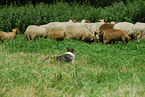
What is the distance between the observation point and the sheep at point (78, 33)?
10184 mm

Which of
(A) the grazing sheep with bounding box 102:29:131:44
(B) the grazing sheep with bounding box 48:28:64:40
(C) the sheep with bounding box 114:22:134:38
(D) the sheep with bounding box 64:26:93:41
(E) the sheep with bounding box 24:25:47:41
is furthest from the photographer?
(C) the sheep with bounding box 114:22:134:38

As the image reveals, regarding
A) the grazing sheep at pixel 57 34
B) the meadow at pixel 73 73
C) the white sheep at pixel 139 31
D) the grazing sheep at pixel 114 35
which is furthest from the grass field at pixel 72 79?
the white sheep at pixel 139 31

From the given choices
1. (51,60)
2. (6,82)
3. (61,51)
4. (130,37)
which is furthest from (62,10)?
(6,82)

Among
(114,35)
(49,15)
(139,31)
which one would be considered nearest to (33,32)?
(49,15)

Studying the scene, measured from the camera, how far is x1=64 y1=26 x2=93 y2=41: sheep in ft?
33.4

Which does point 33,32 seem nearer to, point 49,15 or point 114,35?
point 49,15

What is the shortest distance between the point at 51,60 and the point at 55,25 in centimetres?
564

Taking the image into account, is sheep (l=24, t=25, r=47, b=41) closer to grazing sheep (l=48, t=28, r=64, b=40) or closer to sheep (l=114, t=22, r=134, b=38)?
grazing sheep (l=48, t=28, r=64, b=40)

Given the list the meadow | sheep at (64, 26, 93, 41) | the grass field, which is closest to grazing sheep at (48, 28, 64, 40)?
sheep at (64, 26, 93, 41)

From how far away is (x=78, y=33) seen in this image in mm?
10281

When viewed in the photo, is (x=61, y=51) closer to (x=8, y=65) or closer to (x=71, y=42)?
(x=71, y=42)

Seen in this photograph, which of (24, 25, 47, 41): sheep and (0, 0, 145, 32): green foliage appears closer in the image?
(24, 25, 47, 41): sheep

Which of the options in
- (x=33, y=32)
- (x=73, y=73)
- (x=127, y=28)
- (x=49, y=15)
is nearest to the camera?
(x=73, y=73)

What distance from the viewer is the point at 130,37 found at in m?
10.9
